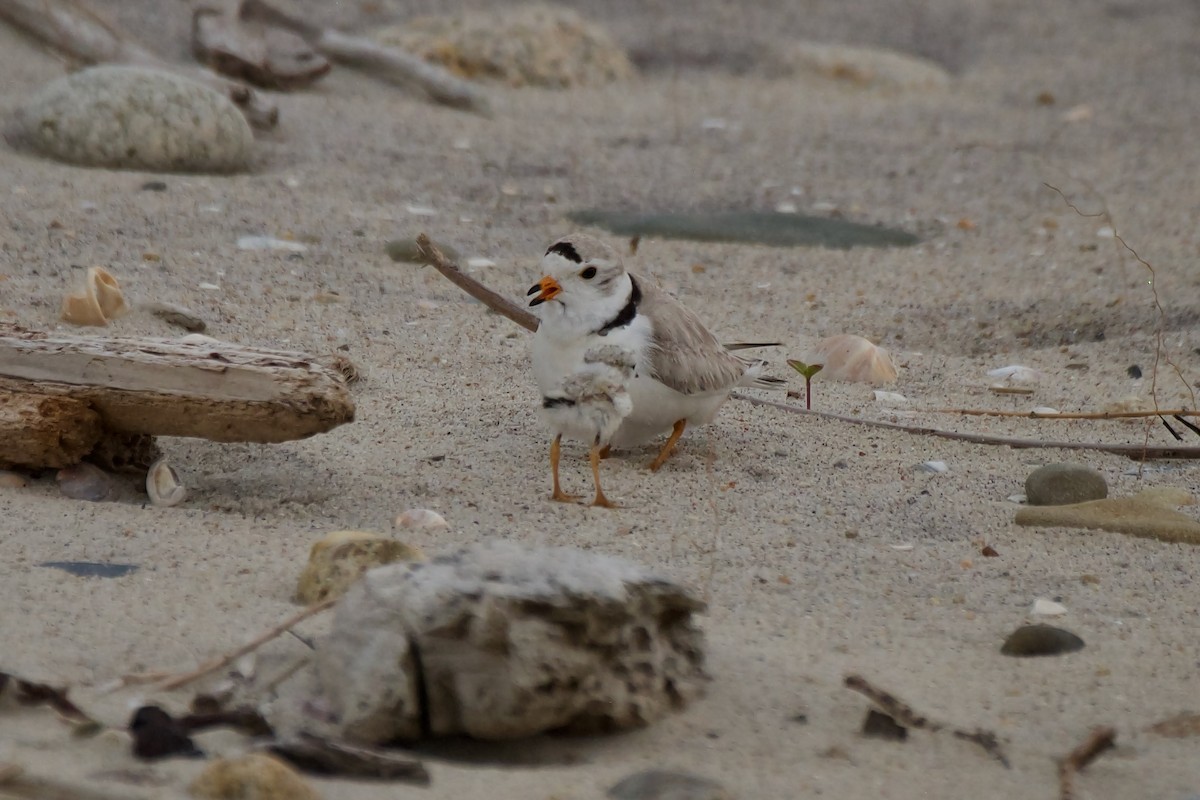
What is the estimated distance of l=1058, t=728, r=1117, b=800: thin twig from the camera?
8.30 ft

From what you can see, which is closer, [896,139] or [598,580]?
[598,580]

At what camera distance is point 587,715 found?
2578mm

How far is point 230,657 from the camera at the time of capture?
8.81 feet

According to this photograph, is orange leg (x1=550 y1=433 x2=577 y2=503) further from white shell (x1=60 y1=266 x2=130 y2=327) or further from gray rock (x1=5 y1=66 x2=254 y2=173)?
gray rock (x1=5 y1=66 x2=254 y2=173)

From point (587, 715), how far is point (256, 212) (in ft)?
15.1

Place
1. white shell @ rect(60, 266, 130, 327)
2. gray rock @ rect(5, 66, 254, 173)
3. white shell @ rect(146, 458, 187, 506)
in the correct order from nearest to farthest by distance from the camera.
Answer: white shell @ rect(146, 458, 187, 506) < white shell @ rect(60, 266, 130, 327) < gray rock @ rect(5, 66, 254, 173)

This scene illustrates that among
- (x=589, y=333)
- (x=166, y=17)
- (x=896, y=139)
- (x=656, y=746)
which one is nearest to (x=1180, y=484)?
(x=589, y=333)

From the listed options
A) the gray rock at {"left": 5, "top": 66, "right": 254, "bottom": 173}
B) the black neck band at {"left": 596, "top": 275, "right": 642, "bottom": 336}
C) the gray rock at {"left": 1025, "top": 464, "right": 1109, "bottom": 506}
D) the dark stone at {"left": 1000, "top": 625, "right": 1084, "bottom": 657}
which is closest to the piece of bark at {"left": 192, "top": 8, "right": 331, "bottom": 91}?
the gray rock at {"left": 5, "top": 66, "right": 254, "bottom": 173}

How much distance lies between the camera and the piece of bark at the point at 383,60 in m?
9.59

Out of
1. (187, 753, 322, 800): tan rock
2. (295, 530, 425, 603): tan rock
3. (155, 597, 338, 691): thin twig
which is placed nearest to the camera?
(187, 753, 322, 800): tan rock

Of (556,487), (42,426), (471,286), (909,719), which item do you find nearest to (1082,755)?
(909,719)

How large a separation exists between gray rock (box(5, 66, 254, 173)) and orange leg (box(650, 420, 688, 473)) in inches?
151

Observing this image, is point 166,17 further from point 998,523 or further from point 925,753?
point 925,753

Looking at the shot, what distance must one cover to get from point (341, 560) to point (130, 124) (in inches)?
185
